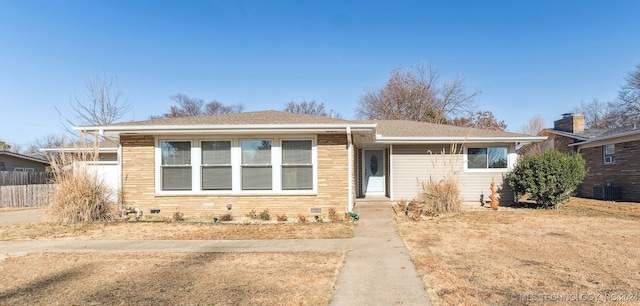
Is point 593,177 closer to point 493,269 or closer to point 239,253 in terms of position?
point 493,269

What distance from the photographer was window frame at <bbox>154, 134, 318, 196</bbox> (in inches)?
369

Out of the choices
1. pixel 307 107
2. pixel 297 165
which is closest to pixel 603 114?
pixel 307 107

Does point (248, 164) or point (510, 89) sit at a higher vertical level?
point (510, 89)

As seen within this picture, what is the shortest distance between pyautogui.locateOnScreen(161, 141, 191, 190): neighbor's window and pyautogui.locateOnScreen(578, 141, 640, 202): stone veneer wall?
15.2 metres

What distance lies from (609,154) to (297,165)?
15287mm

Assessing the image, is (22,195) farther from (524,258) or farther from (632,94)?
(632,94)

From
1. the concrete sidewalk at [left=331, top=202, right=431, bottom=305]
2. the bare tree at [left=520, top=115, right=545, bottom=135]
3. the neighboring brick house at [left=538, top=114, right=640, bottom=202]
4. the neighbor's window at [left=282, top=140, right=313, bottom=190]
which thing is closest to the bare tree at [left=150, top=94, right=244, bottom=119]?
the bare tree at [left=520, top=115, right=545, bottom=135]

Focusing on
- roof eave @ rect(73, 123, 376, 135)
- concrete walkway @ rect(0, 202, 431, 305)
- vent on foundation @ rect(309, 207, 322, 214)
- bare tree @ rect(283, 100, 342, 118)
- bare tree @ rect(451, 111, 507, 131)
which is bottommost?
concrete walkway @ rect(0, 202, 431, 305)

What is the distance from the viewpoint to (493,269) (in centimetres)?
466

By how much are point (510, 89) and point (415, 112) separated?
895 centimetres

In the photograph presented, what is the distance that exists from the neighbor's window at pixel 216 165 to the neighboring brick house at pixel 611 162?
15513 mm

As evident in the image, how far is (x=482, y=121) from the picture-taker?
31.3m

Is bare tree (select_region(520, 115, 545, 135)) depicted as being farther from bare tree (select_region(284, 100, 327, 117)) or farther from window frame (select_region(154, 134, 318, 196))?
window frame (select_region(154, 134, 318, 196))

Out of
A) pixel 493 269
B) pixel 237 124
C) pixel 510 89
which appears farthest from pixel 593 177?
pixel 237 124
